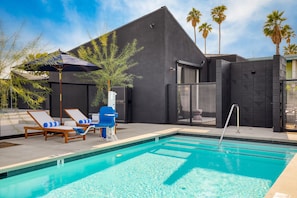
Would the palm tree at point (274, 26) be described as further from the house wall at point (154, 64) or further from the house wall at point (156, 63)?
the house wall at point (156, 63)

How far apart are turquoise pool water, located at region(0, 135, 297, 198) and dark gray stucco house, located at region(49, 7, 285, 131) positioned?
3.18 metres

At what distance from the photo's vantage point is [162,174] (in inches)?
205

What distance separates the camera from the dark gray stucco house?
33.7ft

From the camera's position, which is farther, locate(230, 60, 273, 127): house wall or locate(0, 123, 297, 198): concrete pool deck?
locate(230, 60, 273, 127): house wall

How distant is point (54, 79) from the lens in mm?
17344

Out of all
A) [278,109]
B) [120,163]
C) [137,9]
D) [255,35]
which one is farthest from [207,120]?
[255,35]

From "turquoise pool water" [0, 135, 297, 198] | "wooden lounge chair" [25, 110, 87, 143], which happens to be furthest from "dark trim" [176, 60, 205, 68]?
"wooden lounge chair" [25, 110, 87, 143]

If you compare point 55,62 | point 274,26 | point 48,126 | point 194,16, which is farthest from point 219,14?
point 48,126

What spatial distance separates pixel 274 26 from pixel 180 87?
15704 mm

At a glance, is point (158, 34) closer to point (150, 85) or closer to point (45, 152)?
point (150, 85)

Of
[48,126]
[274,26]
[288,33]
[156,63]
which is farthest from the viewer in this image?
[288,33]

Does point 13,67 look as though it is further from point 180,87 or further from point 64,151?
point 180,87

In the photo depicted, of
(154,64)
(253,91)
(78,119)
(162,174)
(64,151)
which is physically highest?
(154,64)

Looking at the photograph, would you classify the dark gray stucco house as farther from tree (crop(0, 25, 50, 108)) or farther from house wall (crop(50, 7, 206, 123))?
tree (crop(0, 25, 50, 108))
